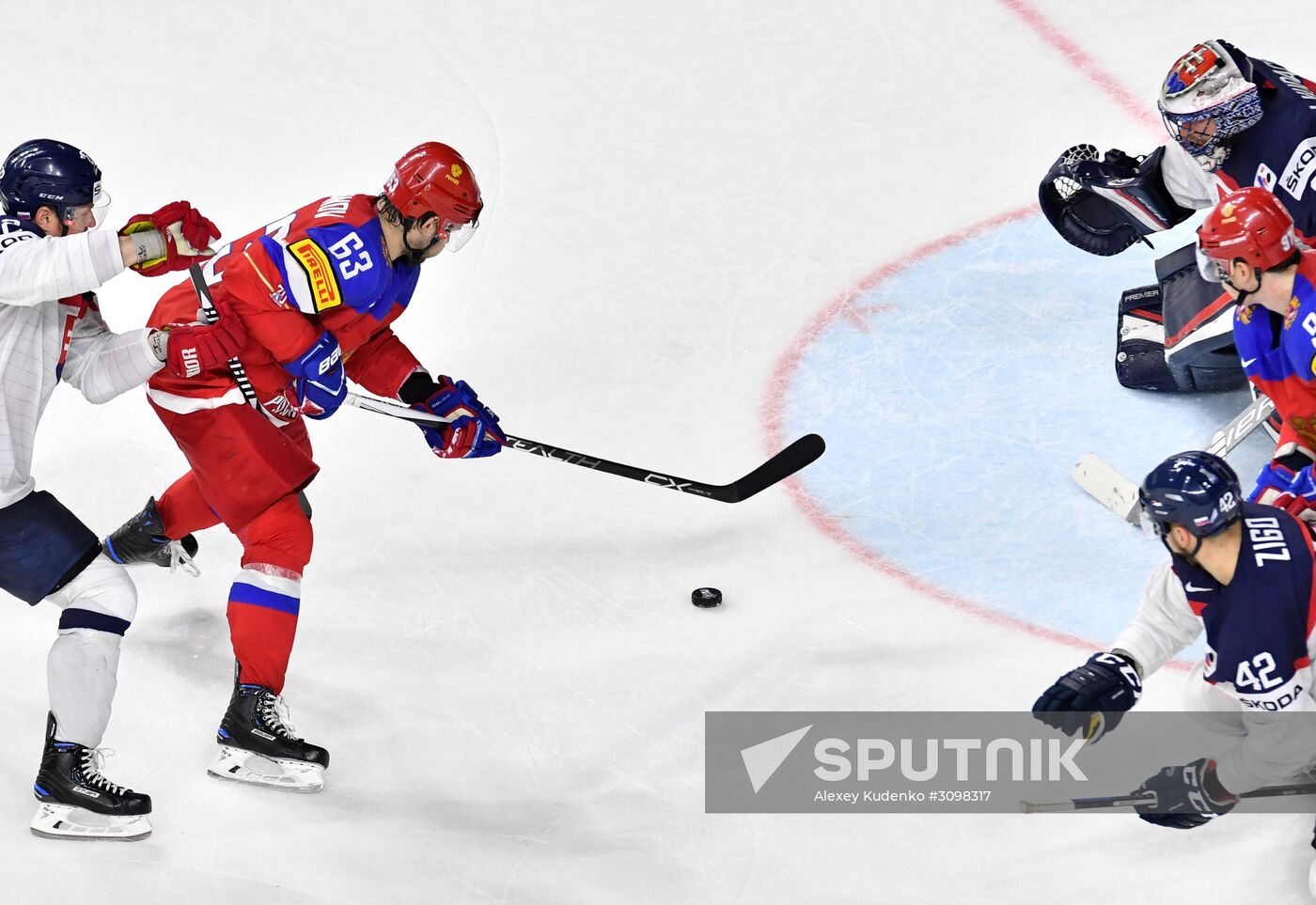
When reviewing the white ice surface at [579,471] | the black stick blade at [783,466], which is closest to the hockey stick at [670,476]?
the black stick blade at [783,466]

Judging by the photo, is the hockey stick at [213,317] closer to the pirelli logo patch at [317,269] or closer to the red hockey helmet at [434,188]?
the pirelli logo patch at [317,269]

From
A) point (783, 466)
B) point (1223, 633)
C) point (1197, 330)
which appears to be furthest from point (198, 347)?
point (1197, 330)

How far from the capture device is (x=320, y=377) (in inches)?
156

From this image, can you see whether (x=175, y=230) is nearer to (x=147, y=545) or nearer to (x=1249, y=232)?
(x=147, y=545)

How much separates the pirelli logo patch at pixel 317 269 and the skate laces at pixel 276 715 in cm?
92

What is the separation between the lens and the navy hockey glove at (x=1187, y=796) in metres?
3.28

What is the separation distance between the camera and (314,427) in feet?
17.2

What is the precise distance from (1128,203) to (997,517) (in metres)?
1.10

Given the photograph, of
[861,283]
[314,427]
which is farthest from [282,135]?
[861,283]

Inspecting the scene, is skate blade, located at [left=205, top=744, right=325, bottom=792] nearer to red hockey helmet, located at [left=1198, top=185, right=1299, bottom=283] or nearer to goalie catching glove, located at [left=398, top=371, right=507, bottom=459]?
goalie catching glove, located at [left=398, top=371, right=507, bottom=459]

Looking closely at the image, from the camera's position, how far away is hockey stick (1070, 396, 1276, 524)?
14.7 feet

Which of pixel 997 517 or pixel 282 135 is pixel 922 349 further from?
pixel 282 135

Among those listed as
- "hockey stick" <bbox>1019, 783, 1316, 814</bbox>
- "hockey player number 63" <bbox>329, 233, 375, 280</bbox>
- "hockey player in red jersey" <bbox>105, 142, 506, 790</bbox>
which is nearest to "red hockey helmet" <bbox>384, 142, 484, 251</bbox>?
"hockey player in red jersey" <bbox>105, 142, 506, 790</bbox>

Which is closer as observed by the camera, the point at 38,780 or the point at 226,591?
the point at 38,780
